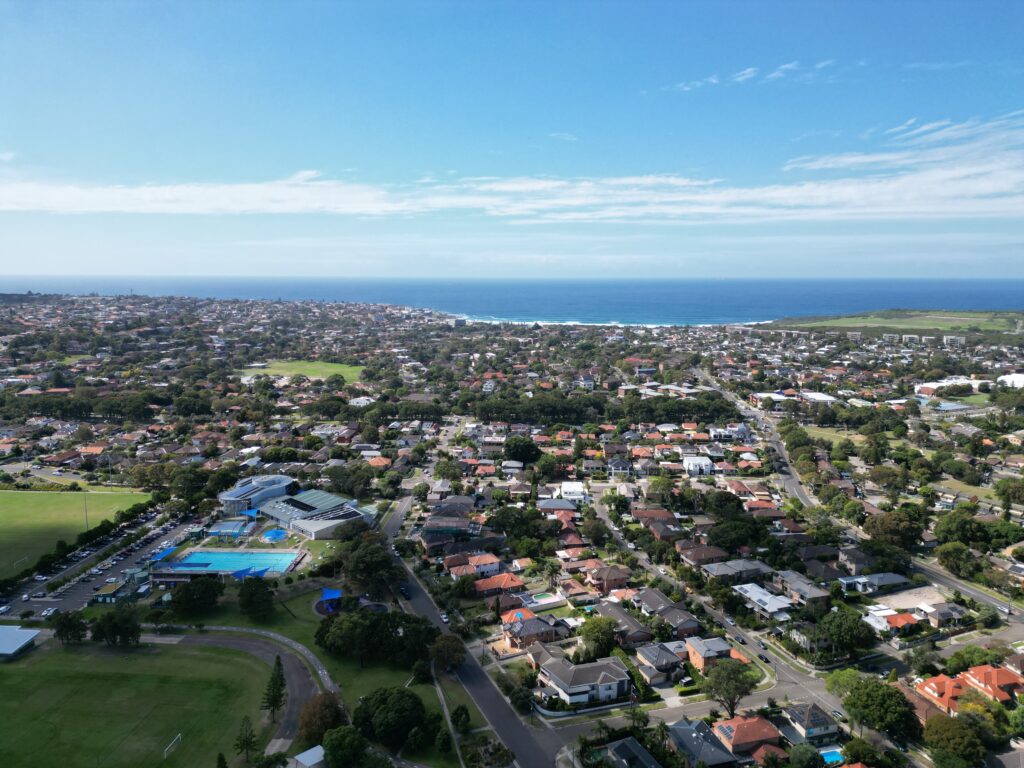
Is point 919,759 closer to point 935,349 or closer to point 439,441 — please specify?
point 439,441

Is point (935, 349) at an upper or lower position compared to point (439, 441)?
upper

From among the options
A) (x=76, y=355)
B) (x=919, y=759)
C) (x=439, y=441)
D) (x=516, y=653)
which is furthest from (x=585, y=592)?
A: (x=76, y=355)

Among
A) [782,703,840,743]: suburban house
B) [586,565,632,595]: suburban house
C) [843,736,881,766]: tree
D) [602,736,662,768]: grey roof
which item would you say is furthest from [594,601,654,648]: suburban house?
[843,736,881,766]: tree

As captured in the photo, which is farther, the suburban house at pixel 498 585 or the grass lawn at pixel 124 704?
the suburban house at pixel 498 585

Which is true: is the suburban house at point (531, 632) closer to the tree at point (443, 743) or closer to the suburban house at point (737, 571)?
the tree at point (443, 743)

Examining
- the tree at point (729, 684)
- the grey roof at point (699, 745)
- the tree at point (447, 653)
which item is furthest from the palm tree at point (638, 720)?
the tree at point (447, 653)

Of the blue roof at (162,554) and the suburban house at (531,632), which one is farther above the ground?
the suburban house at (531,632)

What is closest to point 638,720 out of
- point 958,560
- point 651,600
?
point 651,600
